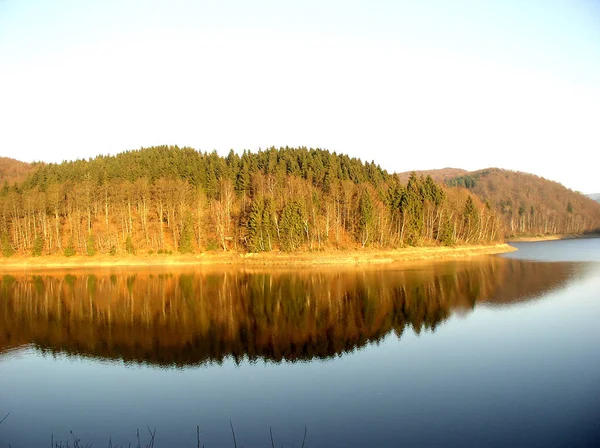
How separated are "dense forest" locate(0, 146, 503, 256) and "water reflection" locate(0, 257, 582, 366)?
15.7 m

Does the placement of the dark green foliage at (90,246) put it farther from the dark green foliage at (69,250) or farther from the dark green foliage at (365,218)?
the dark green foliage at (365,218)

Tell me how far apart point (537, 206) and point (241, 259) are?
13226cm

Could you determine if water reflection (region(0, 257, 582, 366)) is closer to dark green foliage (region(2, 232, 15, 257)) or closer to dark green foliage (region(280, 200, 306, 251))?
dark green foliage (region(280, 200, 306, 251))

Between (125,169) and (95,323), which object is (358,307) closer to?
(95,323)

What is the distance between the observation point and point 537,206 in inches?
6447

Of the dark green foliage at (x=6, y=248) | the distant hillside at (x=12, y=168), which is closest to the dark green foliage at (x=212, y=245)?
the dark green foliage at (x=6, y=248)

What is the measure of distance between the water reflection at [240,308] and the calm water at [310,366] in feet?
0.67

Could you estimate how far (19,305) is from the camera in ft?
132

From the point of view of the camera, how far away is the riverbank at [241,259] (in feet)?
224

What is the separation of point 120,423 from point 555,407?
53.0 ft

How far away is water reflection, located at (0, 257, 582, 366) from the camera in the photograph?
2683 centimetres

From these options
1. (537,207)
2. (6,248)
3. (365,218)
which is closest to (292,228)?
(365,218)

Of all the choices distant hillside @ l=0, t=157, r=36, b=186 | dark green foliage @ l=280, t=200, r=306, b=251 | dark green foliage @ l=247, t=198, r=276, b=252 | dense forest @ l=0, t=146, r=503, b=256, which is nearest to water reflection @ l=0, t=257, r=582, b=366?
dark green foliage @ l=280, t=200, r=306, b=251

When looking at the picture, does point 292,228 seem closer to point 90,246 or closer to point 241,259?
point 241,259
